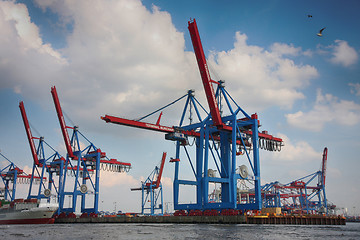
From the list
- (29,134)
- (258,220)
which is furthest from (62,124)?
(258,220)

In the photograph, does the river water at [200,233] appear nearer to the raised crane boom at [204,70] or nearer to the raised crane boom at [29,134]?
the raised crane boom at [204,70]

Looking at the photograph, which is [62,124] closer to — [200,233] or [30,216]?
[30,216]

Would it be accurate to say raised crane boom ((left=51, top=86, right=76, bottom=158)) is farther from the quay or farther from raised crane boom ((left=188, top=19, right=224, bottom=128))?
raised crane boom ((left=188, top=19, right=224, bottom=128))

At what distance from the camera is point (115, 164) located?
8219cm

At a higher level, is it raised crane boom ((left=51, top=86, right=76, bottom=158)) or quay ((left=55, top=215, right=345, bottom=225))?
raised crane boom ((left=51, top=86, right=76, bottom=158))

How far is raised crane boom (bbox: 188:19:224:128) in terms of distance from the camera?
174 feet

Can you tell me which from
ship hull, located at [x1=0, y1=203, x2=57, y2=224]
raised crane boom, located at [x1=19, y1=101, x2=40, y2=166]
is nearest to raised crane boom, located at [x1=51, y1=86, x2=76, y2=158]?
ship hull, located at [x1=0, y1=203, x2=57, y2=224]

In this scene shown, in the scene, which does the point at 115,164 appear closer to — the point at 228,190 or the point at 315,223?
the point at 228,190

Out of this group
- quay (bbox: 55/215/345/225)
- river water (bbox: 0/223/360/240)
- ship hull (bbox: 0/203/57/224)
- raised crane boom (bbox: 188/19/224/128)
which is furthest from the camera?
ship hull (bbox: 0/203/57/224)

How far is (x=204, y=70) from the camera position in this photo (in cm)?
5334

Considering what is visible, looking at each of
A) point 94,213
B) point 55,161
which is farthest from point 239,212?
point 55,161

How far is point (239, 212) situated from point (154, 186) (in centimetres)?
5640

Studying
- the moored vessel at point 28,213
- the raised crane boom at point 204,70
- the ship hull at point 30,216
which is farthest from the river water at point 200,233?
the moored vessel at point 28,213

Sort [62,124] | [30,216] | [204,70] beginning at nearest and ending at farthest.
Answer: [204,70]
[30,216]
[62,124]
